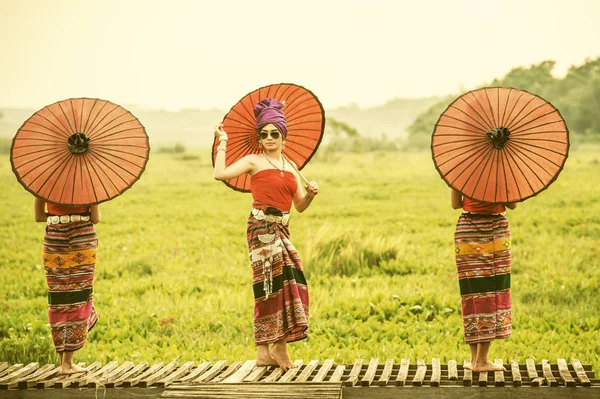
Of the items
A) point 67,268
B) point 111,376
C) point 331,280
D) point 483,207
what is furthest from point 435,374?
point 331,280

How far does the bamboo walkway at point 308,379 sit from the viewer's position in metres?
6.24

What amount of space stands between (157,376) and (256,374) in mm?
762

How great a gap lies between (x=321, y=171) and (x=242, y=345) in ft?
56.9

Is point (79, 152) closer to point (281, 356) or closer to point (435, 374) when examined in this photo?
point (281, 356)

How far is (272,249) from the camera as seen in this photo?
22.6 ft

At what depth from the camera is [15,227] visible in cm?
1720

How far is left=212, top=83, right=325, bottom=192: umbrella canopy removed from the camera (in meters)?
7.24

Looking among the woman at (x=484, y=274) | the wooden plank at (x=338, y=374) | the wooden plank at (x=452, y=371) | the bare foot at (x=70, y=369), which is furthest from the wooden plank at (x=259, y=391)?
the woman at (x=484, y=274)

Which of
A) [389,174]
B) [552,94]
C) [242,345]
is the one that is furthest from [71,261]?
[552,94]

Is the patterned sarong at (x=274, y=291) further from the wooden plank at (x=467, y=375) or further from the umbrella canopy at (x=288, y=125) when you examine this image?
the wooden plank at (x=467, y=375)

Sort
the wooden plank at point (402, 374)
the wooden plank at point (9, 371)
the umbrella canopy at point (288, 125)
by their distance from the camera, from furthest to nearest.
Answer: the umbrella canopy at point (288, 125) → the wooden plank at point (9, 371) → the wooden plank at point (402, 374)

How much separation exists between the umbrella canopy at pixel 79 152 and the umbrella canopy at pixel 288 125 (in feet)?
2.32

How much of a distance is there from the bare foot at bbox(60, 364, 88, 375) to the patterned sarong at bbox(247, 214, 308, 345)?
1419 millimetres

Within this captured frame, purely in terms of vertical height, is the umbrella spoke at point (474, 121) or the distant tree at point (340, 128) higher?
the distant tree at point (340, 128)
